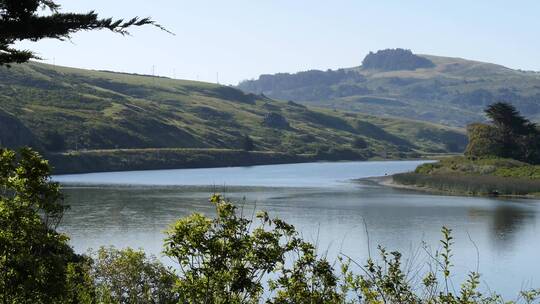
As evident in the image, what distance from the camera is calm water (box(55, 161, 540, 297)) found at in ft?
192

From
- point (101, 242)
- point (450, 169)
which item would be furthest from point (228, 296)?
point (450, 169)

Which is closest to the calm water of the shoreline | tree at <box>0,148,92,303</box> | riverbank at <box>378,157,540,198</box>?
the shoreline

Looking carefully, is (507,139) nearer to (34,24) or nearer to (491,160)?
(491,160)

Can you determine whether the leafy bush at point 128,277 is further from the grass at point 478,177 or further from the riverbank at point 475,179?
the grass at point 478,177

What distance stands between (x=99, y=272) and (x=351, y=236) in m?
44.5

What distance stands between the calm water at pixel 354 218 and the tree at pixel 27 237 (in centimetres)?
2433

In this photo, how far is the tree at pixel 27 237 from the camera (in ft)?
43.5

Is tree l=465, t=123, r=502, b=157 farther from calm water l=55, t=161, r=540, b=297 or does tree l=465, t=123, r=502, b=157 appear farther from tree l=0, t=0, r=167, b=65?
tree l=0, t=0, r=167, b=65

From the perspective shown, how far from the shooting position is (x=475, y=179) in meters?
140

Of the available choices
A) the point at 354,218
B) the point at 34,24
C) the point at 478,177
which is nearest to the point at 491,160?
the point at 478,177

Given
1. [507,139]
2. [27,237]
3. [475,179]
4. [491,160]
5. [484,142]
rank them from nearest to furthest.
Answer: [27,237]
[475,179]
[491,160]
[507,139]
[484,142]

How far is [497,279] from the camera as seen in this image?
164 feet

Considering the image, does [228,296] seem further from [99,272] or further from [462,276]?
[462,276]

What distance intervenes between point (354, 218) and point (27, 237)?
76131 mm
